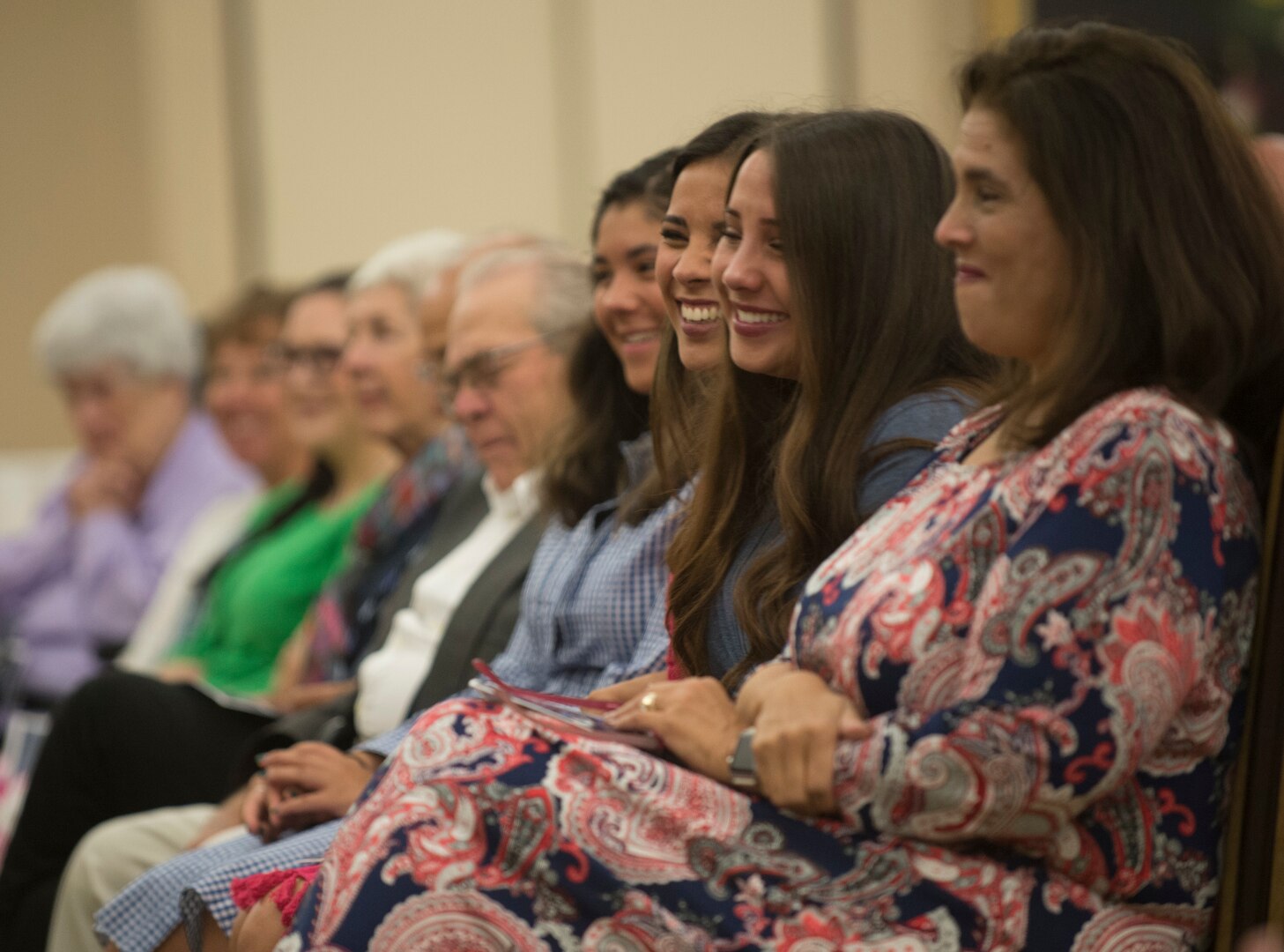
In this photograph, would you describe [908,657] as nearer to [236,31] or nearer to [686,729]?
[686,729]

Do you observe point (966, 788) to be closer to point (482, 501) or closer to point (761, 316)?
point (761, 316)

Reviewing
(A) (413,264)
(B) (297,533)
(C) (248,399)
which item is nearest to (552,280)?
(A) (413,264)

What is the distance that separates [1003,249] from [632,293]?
1053 mm

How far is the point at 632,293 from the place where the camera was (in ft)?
8.15

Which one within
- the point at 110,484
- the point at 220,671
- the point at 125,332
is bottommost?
the point at 220,671

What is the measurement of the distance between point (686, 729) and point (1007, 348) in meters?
0.45

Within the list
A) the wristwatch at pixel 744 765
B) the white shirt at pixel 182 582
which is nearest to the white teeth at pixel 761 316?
the wristwatch at pixel 744 765

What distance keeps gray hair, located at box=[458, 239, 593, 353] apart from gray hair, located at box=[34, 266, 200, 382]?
204cm

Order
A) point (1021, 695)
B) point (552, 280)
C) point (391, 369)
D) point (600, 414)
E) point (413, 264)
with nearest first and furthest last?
point (1021, 695) → point (600, 414) → point (552, 280) → point (391, 369) → point (413, 264)

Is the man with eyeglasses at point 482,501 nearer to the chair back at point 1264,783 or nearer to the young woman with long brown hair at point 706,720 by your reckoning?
the young woman with long brown hair at point 706,720

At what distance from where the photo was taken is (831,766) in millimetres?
1410

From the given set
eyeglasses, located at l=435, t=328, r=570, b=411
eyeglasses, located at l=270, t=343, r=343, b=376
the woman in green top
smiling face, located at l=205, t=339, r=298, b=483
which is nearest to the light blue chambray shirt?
eyeglasses, located at l=435, t=328, r=570, b=411

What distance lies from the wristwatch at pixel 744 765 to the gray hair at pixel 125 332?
12.4 feet

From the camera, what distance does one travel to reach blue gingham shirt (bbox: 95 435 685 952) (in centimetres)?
205
